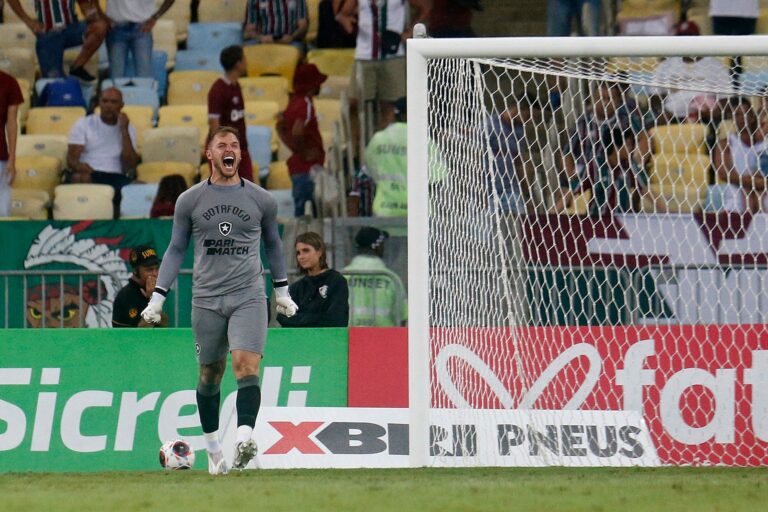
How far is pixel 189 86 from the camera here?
59.8ft

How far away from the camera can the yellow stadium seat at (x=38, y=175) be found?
16719mm

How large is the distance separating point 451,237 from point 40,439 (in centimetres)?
317

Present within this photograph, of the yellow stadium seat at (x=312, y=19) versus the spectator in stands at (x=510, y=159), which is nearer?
the spectator in stands at (x=510, y=159)

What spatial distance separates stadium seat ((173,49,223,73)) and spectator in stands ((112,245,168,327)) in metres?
7.16

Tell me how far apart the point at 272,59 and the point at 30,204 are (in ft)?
12.1

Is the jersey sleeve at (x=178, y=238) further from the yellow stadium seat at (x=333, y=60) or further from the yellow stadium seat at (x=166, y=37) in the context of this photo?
the yellow stadium seat at (x=166, y=37)

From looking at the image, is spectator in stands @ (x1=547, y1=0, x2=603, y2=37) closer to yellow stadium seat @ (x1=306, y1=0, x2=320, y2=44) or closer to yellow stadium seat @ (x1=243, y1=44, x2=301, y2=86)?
yellow stadium seat @ (x1=306, y1=0, x2=320, y2=44)

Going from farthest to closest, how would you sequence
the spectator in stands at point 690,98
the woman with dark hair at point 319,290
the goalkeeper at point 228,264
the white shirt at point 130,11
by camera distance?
the white shirt at point 130,11, the spectator in stands at point 690,98, the woman with dark hair at point 319,290, the goalkeeper at point 228,264

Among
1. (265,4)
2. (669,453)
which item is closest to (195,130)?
(265,4)

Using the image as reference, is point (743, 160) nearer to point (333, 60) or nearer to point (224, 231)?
point (224, 231)

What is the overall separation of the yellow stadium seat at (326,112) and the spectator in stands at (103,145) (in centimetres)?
214

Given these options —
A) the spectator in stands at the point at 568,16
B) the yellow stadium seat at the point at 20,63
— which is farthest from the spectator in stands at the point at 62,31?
the spectator in stands at the point at 568,16

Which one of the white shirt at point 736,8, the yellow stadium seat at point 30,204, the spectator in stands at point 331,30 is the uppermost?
the spectator in stands at point 331,30

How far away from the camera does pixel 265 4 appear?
18.6 m
